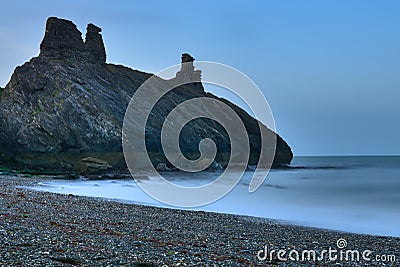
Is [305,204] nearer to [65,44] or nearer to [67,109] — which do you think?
[67,109]

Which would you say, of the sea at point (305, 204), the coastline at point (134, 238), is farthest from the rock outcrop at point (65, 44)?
the coastline at point (134, 238)

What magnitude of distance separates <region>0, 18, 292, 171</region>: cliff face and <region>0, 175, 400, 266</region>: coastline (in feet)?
97.2

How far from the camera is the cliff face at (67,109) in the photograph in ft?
147

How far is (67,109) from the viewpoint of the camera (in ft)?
153

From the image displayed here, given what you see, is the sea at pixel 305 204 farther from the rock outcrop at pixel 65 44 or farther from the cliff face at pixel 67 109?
the rock outcrop at pixel 65 44

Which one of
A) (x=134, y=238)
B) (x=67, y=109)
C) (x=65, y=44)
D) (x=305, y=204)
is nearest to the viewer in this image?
(x=134, y=238)

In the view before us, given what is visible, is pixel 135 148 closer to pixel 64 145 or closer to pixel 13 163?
pixel 64 145

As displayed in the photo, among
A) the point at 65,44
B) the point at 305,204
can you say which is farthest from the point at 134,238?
the point at 65,44

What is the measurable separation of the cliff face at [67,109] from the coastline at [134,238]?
29.6 metres

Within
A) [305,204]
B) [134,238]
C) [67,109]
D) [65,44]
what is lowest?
[134,238]

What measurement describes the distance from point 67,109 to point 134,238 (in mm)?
39825

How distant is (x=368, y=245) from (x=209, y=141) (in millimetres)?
52700

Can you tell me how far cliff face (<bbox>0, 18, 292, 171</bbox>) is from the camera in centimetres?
4472

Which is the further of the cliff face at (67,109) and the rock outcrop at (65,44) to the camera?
the rock outcrop at (65,44)
